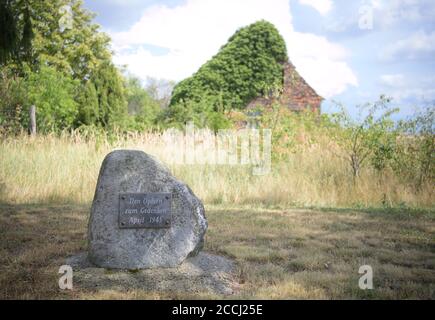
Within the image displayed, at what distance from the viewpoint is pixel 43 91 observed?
14.6 m

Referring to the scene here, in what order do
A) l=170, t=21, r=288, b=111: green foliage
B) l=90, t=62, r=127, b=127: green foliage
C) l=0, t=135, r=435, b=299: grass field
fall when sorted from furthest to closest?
1. l=170, t=21, r=288, b=111: green foliage
2. l=90, t=62, r=127, b=127: green foliage
3. l=0, t=135, r=435, b=299: grass field

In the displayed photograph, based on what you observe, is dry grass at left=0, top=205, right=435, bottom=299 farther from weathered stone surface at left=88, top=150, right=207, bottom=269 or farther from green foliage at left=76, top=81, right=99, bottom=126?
green foliage at left=76, top=81, right=99, bottom=126

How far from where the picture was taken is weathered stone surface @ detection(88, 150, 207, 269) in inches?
167

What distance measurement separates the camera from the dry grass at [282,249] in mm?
3863

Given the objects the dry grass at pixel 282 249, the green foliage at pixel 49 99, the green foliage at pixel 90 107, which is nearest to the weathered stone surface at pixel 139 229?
the dry grass at pixel 282 249

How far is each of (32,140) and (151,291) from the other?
24.9 ft

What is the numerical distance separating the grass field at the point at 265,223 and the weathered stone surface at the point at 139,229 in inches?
20.0

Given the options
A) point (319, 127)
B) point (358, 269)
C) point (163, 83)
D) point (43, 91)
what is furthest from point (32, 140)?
point (163, 83)

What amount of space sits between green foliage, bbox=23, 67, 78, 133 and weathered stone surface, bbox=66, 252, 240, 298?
1070 cm

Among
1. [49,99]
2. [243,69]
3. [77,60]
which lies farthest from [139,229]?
[77,60]

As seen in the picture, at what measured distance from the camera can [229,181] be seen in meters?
8.99

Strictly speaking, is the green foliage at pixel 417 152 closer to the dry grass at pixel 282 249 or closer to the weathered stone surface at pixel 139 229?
the dry grass at pixel 282 249

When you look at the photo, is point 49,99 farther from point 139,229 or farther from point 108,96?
point 139,229

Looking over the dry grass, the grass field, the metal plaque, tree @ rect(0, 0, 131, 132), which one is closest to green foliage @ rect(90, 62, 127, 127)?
tree @ rect(0, 0, 131, 132)
